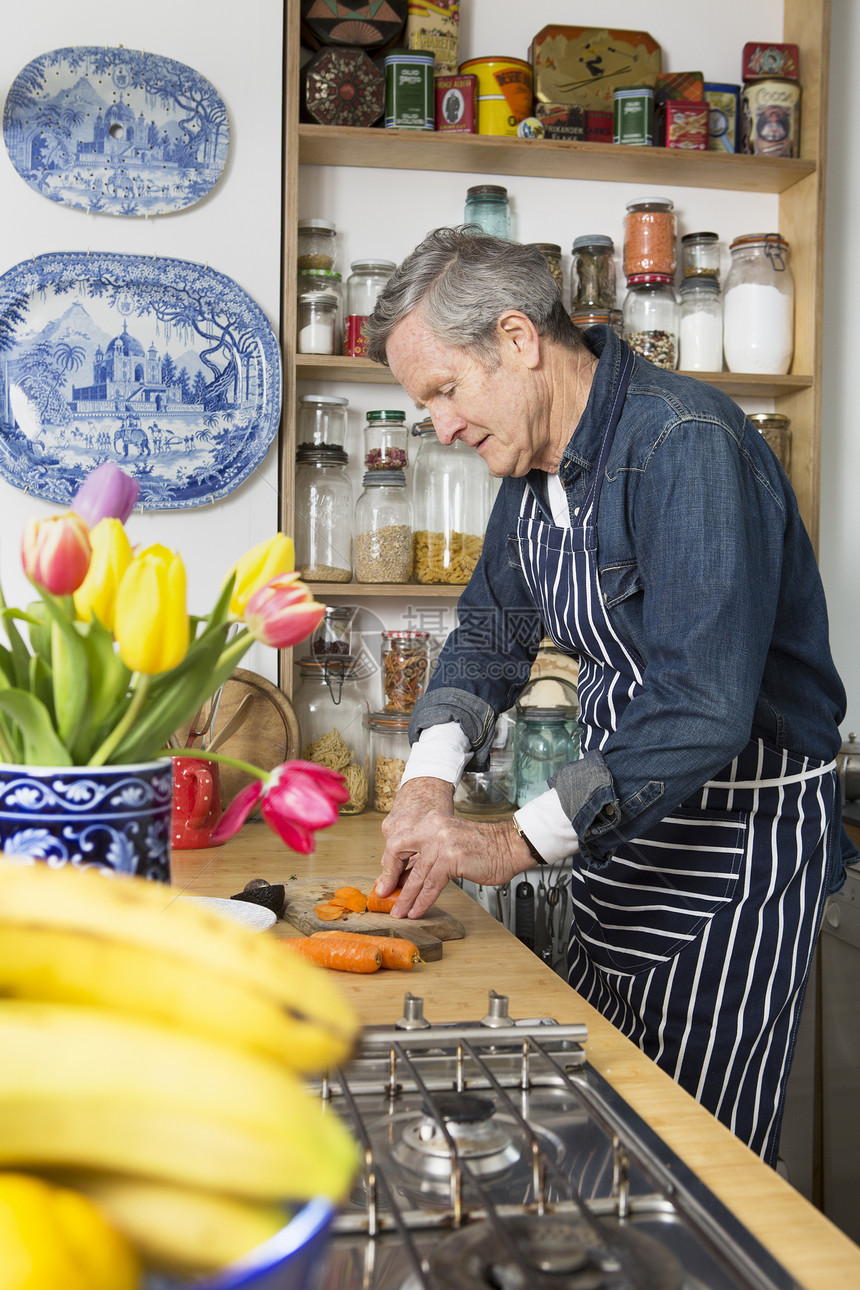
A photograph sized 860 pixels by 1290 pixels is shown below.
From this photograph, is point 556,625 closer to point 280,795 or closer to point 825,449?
point 280,795

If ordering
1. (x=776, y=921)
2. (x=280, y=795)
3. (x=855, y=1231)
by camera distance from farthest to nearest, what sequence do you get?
(x=855, y=1231) → (x=776, y=921) → (x=280, y=795)

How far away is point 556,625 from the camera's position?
4.87 feet

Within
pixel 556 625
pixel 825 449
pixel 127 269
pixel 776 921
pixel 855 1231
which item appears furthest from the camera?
pixel 825 449

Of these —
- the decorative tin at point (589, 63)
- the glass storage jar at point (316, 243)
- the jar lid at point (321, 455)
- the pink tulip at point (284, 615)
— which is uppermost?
the decorative tin at point (589, 63)

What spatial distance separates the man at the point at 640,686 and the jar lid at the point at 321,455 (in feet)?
1.97

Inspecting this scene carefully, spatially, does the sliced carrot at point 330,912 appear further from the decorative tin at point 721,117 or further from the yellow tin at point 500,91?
the decorative tin at point 721,117

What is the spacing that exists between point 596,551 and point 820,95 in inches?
55.9

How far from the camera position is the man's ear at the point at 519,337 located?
130 cm

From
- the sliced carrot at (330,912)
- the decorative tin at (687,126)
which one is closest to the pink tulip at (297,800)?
the sliced carrot at (330,912)

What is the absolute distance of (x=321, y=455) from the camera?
207 cm

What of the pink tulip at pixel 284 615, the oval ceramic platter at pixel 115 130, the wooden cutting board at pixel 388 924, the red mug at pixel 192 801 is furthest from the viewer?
the oval ceramic platter at pixel 115 130

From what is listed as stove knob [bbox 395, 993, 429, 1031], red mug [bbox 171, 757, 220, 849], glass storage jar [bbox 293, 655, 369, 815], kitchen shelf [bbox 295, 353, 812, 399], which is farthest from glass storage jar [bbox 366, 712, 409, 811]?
stove knob [bbox 395, 993, 429, 1031]

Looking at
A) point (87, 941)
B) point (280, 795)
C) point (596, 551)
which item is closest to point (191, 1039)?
point (87, 941)

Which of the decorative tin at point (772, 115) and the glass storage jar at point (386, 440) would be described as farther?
the decorative tin at point (772, 115)
